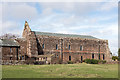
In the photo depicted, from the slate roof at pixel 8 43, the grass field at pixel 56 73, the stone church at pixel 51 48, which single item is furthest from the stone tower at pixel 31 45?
the grass field at pixel 56 73

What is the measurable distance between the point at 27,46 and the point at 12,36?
26090 mm

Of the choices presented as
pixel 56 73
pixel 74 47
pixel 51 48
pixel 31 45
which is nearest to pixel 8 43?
pixel 31 45

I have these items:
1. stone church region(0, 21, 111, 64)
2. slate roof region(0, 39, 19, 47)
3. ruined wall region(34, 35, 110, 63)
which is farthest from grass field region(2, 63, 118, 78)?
ruined wall region(34, 35, 110, 63)

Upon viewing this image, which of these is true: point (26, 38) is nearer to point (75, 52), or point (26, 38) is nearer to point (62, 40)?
point (62, 40)

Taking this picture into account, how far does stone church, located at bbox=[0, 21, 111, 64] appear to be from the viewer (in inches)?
1693

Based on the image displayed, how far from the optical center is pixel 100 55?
194 feet

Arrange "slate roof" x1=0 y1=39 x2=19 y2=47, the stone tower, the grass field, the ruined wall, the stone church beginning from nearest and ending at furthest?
1. the grass field
2. "slate roof" x1=0 y1=39 x2=19 y2=47
3. the stone church
4. the stone tower
5. the ruined wall

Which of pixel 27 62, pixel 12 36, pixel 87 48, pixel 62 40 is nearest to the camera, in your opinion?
pixel 27 62

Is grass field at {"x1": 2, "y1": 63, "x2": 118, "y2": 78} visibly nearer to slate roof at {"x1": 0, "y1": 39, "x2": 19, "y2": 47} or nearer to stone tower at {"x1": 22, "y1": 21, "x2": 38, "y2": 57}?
slate roof at {"x1": 0, "y1": 39, "x2": 19, "y2": 47}

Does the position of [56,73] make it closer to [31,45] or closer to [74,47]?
[31,45]

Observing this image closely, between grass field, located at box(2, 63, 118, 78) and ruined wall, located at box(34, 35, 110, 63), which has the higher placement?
ruined wall, located at box(34, 35, 110, 63)

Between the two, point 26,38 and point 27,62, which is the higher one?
point 26,38

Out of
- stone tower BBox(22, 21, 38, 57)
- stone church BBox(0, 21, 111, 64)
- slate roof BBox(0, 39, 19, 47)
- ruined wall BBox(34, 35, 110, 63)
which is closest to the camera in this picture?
slate roof BBox(0, 39, 19, 47)

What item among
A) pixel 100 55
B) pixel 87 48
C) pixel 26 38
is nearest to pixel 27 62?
pixel 26 38
